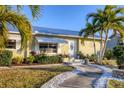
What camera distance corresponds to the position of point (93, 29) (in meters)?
29.7

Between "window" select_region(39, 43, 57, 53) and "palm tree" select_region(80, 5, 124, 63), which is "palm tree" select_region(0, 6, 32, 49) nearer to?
"palm tree" select_region(80, 5, 124, 63)

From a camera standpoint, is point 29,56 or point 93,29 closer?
point 29,56

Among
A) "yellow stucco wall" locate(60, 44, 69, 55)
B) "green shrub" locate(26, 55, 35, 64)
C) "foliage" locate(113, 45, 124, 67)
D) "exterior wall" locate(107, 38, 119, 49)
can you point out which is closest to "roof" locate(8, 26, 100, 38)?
"yellow stucco wall" locate(60, 44, 69, 55)

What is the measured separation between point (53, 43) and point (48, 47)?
→ 77 centimetres

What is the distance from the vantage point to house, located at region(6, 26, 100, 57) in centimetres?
2788

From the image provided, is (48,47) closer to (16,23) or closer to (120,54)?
(120,54)

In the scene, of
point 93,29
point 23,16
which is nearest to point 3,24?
point 23,16


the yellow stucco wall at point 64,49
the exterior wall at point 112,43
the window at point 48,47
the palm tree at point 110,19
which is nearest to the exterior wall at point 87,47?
the yellow stucco wall at point 64,49

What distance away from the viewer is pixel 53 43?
103 feet

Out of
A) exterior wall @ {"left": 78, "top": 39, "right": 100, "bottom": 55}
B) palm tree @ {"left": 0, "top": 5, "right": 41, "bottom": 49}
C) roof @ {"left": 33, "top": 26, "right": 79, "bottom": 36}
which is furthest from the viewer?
exterior wall @ {"left": 78, "top": 39, "right": 100, "bottom": 55}

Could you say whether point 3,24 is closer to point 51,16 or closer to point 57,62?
point 51,16

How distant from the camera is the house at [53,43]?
2788 centimetres

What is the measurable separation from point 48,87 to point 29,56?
13932mm
